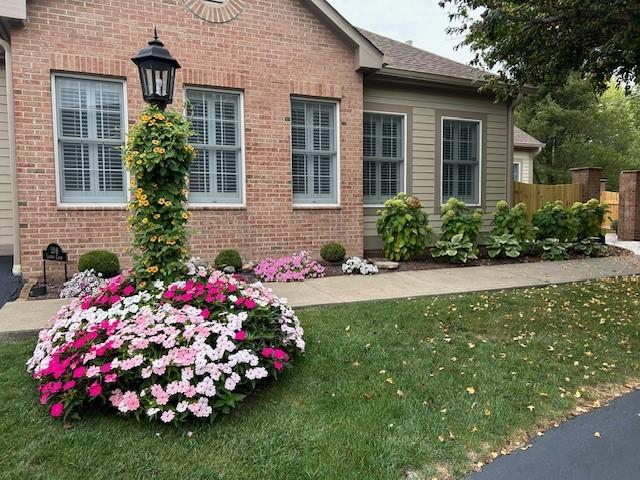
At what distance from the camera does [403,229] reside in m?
8.23

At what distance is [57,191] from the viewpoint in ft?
21.6

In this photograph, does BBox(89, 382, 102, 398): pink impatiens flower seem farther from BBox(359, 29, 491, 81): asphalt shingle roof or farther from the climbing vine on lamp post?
BBox(359, 29, 491, 81): asphalt shingle roof

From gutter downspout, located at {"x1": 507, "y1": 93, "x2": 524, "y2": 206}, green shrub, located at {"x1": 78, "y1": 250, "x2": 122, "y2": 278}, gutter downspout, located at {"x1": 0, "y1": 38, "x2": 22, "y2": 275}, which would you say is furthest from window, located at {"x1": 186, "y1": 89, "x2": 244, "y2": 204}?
gutter downspout, located at {"x1": 507, "y1": 93, "x2": 524, "y2": 206}

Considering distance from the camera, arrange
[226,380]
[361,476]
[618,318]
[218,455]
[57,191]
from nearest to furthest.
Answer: [361,476]
[218,455]
[226,380]
[618,318]
[57,191]

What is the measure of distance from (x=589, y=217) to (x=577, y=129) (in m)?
16.0

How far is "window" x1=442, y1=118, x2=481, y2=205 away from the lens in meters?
10.0

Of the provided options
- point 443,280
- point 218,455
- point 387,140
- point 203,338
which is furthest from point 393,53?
point 218,455

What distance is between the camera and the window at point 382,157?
9.21 meters

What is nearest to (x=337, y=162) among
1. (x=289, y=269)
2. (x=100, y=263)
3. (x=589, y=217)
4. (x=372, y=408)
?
(x=289, y=269)

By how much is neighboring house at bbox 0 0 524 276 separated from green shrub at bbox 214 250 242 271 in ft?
1.63

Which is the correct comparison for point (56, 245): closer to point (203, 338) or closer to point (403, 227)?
point (203, 338)

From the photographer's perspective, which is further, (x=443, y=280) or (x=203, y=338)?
(x=443, y=280)

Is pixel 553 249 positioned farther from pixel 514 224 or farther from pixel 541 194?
pixel 541 194

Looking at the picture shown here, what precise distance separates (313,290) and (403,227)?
2774 millimetres
